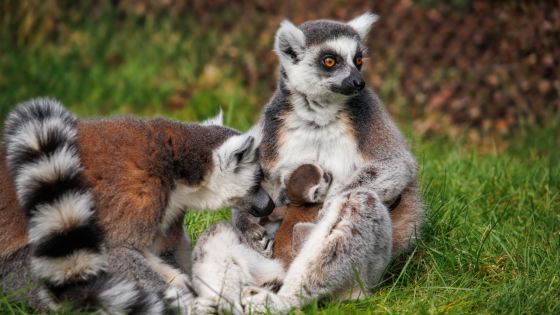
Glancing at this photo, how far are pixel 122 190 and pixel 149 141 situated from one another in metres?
0.43

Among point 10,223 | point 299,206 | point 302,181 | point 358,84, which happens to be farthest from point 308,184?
point 10,223

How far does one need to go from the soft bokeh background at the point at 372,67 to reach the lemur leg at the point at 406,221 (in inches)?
55.2

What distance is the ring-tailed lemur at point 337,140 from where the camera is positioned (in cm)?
337

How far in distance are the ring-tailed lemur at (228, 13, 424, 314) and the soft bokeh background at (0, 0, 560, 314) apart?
5.66ft

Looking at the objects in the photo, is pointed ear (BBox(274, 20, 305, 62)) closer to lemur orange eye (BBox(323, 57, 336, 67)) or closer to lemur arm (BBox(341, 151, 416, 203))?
lemur orange eye (BBox(323, 57, 336, 67))

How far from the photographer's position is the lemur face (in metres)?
3.55

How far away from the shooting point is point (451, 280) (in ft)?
12.0

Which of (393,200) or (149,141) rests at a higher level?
(149,141)

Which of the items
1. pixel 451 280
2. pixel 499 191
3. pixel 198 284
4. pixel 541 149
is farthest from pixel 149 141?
pixel 541 149

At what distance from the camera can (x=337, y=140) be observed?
3715 millimetres

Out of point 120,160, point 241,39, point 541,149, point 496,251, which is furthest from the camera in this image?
point 241,39

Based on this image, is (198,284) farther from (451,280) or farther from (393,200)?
(451,280)

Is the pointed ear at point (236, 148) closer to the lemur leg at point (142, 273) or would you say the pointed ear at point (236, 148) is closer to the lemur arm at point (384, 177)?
the lemur arm at point (384, 177)

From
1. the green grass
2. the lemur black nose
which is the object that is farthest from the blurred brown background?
the lemur black nose
